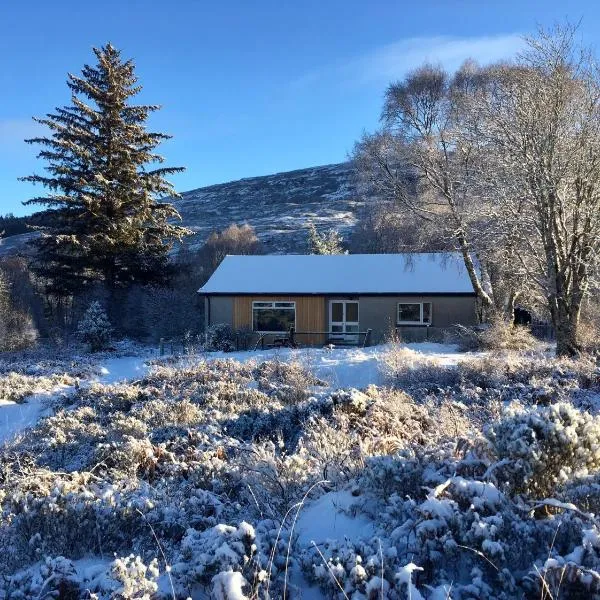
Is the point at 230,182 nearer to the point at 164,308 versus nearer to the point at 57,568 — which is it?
the point at 164,308

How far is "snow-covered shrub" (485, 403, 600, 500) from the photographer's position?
3311 millimetres

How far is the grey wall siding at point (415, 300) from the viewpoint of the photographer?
68.0 feet

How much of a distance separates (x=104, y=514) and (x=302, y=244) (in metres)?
38.4

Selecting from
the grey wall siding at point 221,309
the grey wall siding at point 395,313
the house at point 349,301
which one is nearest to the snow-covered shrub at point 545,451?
the house at point 349,301

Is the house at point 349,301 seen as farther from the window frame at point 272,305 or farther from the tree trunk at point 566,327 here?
the tree trunk at point 566,327

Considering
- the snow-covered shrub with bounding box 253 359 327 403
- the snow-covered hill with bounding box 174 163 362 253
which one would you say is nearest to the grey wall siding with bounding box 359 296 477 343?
the snow-covered shrub with bounding box 253 359 327 403

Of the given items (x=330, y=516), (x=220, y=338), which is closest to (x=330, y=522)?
(x=330, y=516)

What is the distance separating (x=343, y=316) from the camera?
864 inches

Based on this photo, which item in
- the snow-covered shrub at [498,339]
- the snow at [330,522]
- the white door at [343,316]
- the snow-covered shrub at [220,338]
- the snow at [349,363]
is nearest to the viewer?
the snow at [330,522]

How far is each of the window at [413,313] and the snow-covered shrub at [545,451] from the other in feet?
58.8

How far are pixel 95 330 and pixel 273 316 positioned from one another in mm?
6707

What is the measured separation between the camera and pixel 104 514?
347cm

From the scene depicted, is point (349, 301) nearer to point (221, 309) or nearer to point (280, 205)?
→ point (221, 309)

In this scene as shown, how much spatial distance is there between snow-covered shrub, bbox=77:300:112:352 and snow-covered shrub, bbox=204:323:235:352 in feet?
12.7
